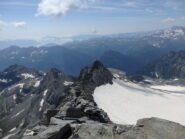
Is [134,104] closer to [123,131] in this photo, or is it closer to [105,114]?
[105,114]

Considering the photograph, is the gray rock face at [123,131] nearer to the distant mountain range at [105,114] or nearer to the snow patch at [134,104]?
the distant mountain range at [105,114]

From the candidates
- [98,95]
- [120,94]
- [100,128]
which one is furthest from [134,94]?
[100,128]

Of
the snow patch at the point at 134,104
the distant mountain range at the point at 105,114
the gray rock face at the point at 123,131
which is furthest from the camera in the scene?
the snow patch at the point at 134,104

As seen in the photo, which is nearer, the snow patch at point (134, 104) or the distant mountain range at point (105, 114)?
the distant mountain range at point (105, 114)

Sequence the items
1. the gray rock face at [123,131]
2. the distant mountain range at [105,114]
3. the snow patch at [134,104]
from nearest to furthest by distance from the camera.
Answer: the gray rock face at [123,131] → the distant mountain range at [105,114] → the snow patch at [134,104]

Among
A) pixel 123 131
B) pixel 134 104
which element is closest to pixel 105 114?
pixel 123 131

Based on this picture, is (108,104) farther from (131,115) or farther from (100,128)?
(100,128)

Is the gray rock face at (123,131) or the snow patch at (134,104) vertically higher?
the gray rock face at (123,131)

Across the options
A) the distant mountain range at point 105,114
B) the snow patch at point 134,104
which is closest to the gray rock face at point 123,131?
the distant mountain range at point 105,114
